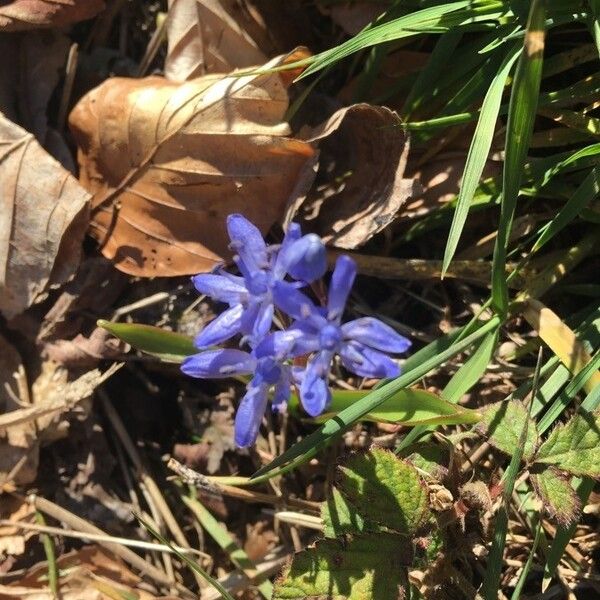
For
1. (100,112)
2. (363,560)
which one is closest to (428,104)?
(100,112)

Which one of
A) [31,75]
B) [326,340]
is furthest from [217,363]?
[31,75]

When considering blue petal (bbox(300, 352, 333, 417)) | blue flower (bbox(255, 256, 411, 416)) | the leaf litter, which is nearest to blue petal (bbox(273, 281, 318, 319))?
blue flower (bbox(255, 256, 411, 416))

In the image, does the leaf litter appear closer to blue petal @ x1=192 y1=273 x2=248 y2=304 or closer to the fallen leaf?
the fallen leaf

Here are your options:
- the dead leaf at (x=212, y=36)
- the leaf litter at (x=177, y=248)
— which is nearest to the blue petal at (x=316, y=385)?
the leaf litter at (x=177, y=248)

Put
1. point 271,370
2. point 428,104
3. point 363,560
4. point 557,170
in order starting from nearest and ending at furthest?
point 271,370
point 363,560
point 557,170
point 428,104

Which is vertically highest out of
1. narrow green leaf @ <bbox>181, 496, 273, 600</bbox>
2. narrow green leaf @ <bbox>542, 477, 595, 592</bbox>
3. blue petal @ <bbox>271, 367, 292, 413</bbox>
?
blue petal @ <bbox>271, 367, 292, 413</bbox>

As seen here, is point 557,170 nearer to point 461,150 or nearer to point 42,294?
point 461,150

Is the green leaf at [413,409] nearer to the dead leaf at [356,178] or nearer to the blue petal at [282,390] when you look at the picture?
the blue petal at [282,390]
